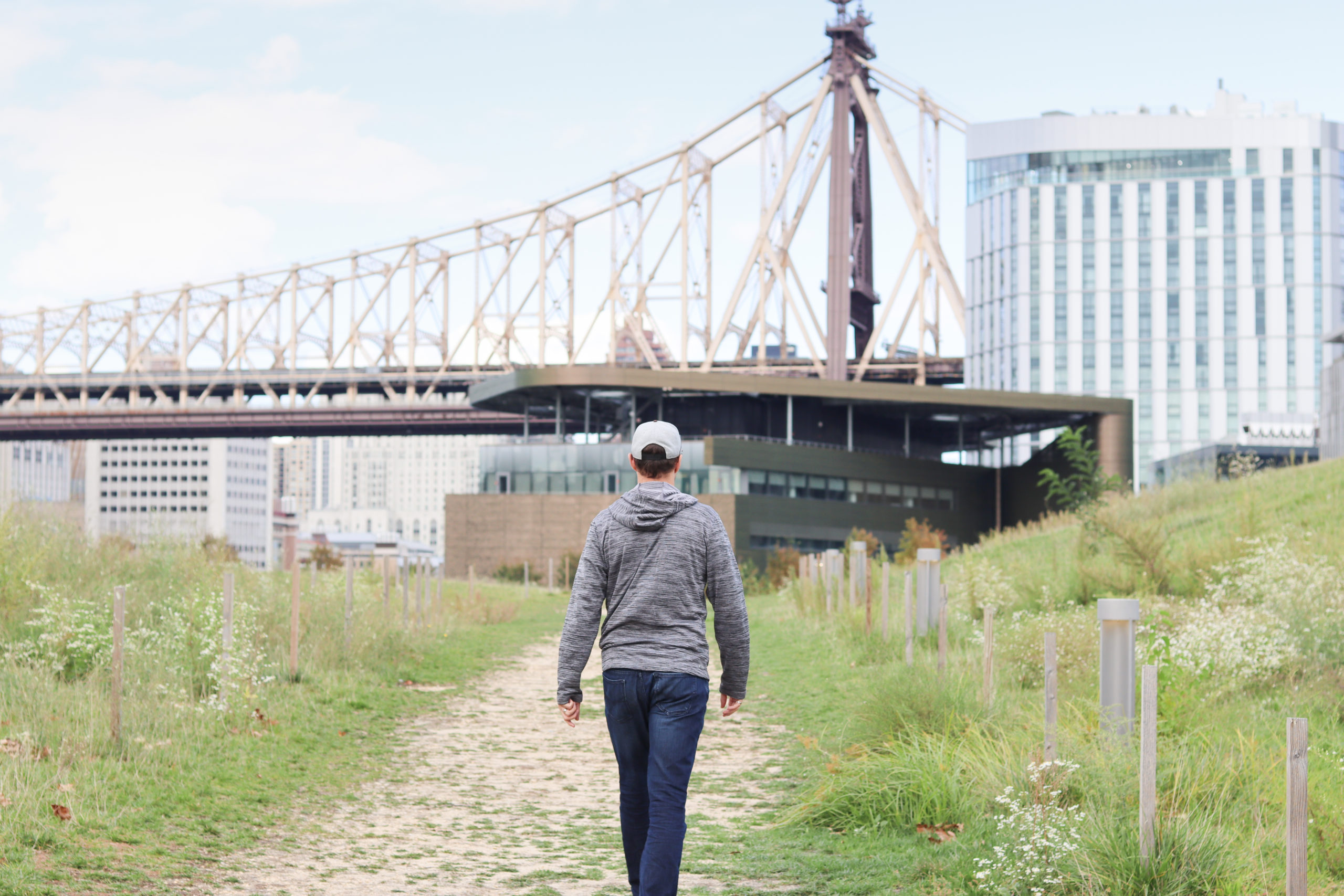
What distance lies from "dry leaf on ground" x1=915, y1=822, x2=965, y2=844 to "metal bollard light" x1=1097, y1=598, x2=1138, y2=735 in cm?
94

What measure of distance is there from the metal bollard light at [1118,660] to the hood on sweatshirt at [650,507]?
115 inches

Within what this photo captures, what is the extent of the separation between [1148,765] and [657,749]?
1.89 metres

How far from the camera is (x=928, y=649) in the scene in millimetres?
13805

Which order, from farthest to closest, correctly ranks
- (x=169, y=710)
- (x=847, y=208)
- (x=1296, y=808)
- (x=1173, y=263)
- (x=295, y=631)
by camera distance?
(x=1173, y=263) → (x=847, y=208) → (x=295, y=631) → (x=169, y=710) → (x=1296, y=808)

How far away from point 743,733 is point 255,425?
88.6 metres

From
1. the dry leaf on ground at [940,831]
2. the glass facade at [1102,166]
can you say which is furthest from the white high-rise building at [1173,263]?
the dry leaf on ground at [940,831]

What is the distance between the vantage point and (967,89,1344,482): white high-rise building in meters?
96.6

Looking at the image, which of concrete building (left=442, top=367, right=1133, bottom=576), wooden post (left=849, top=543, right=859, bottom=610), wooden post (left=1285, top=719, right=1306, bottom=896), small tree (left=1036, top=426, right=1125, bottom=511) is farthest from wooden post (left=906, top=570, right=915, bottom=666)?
concrete building (left=442, top=367, right=1133, bottom=576)

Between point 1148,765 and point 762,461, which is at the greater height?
point 762,461

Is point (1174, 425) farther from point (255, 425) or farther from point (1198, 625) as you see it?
point (1198, 625)

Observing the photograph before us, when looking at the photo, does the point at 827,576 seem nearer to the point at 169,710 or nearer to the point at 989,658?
the point at 989,658

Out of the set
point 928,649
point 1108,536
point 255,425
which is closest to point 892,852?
point 928,649

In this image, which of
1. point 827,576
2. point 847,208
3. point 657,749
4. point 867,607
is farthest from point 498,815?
point 847,208

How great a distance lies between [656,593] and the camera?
17.8 feet
